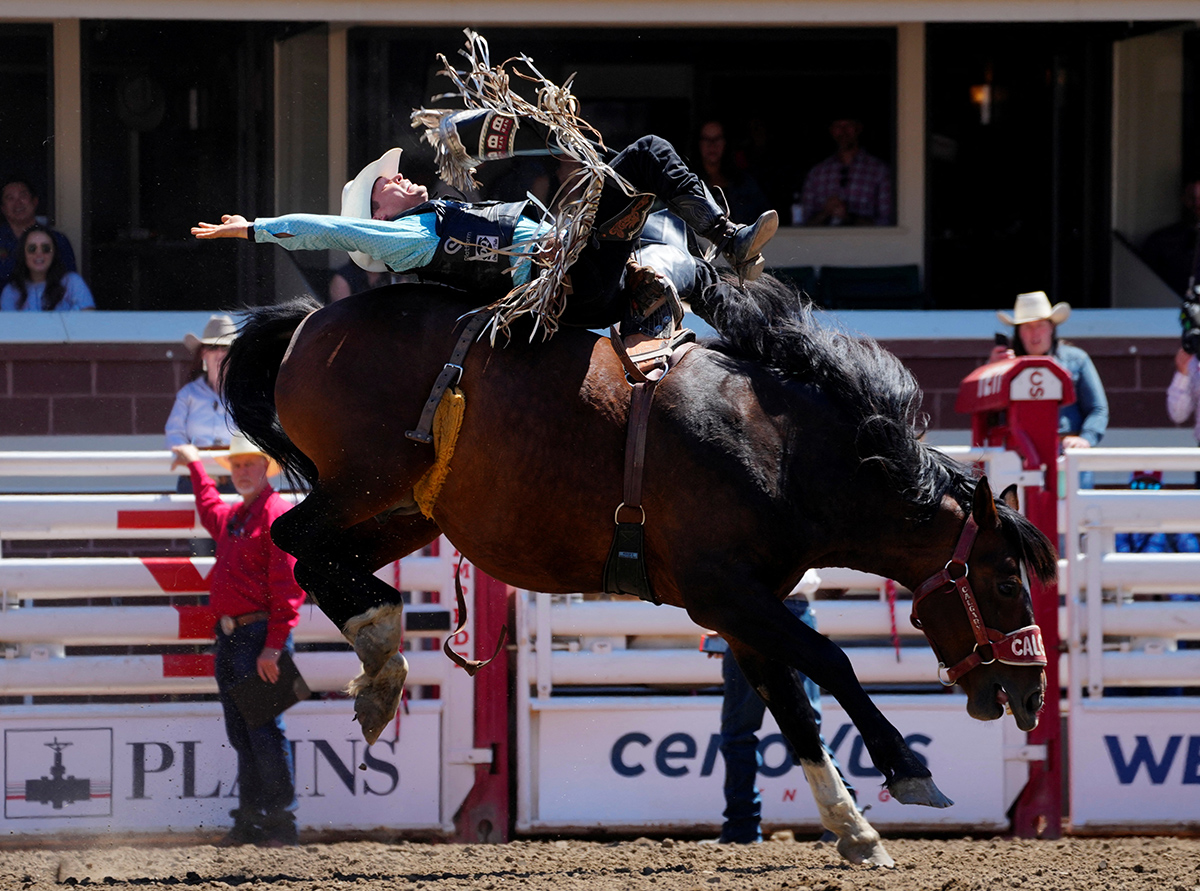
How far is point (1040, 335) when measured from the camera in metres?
7.03

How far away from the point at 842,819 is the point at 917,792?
40cm

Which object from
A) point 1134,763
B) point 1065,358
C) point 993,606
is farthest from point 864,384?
point 1065,358

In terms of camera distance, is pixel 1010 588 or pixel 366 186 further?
pixel 366 186

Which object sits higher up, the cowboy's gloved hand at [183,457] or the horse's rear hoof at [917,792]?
the cowboy's gloved hand at [183,457]

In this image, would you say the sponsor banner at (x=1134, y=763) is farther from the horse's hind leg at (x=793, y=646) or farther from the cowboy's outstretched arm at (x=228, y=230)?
the cowboy's outstretched arm at (x=228, y=230)

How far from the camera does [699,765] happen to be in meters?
5.80

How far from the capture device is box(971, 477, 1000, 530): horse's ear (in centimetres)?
414

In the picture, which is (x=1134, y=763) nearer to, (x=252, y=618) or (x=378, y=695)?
(x=378, y=695)

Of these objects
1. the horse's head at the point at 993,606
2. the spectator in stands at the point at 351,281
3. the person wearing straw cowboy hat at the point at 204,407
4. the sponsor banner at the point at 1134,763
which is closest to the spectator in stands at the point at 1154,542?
the sponsor banner at the point at 1134,763

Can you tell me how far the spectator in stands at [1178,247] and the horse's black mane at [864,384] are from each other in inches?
226

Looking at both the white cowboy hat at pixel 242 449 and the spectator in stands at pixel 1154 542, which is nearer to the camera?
the white cowboy hat at pixel 242 449

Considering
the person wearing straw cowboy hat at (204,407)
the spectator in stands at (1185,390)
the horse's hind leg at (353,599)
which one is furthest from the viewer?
the spectator in stands at (1185,390)

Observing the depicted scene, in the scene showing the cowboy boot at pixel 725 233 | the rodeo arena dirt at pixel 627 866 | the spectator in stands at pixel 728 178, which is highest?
the spectator in stands at pixel 728 178

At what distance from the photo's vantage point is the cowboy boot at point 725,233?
386cm
